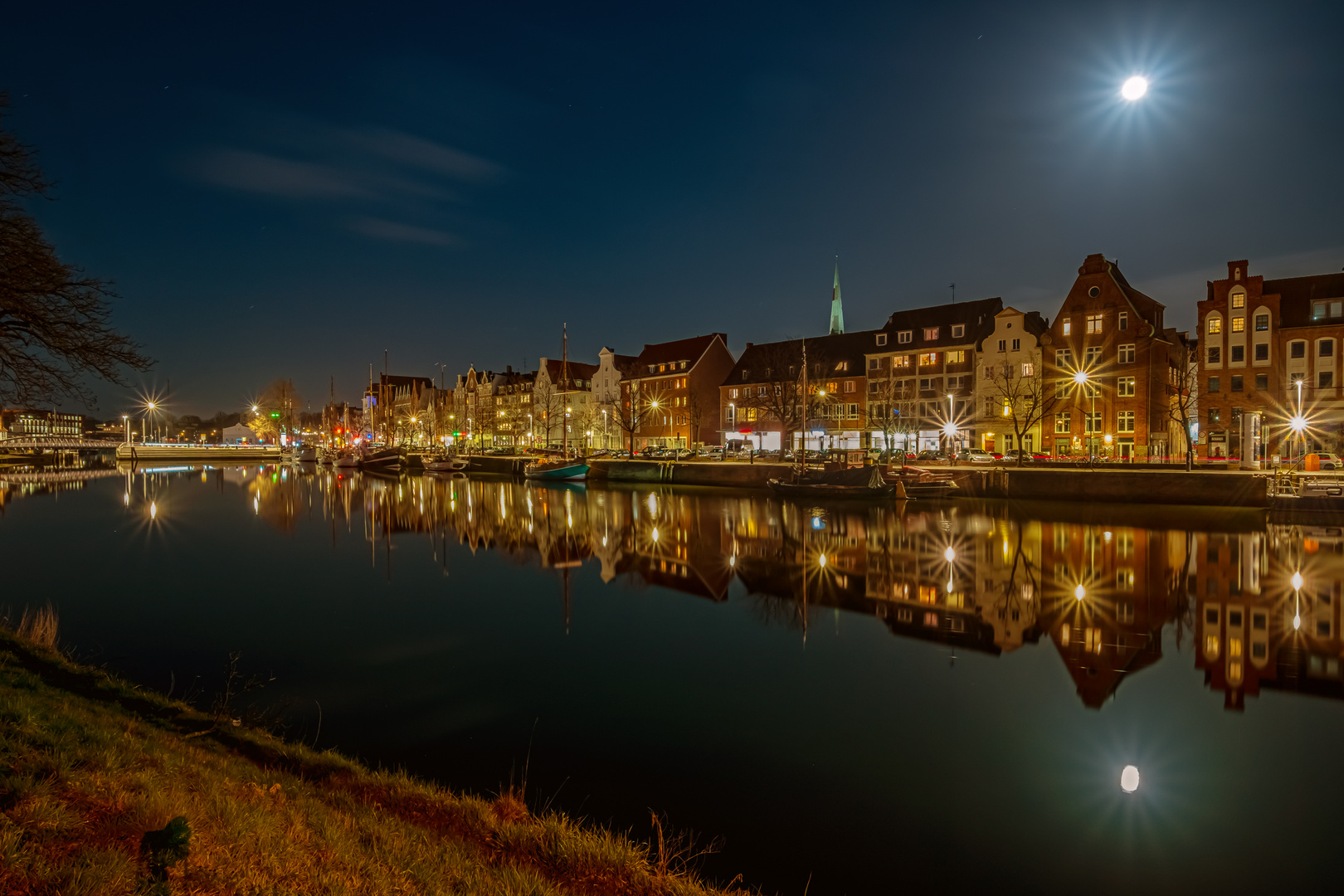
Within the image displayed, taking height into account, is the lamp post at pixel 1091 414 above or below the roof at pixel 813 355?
below

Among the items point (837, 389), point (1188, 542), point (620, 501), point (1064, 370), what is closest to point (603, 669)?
point (1188, 542)

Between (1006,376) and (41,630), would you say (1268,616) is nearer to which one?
(41,630)

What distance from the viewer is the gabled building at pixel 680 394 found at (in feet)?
268

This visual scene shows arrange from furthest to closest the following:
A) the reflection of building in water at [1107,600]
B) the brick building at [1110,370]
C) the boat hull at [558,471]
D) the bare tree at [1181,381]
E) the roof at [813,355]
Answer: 1. the roof at [813,355]
2. the boat hull at [558,471]
3. the brick building at [1110,370]
4. the bare tree at [1181,381]
5. the reflection of building in water at [1107,600]

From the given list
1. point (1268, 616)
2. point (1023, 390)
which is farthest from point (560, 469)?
point (1268, 616)

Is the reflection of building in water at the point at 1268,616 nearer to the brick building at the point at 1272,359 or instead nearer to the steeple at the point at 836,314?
the brick building at the point at 1272,359

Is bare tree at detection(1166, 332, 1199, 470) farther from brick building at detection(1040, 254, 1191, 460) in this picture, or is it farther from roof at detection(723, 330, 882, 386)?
roof at detection(723, 330, 882, 386)

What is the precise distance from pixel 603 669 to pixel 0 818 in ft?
27.1

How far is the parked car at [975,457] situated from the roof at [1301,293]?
2155cm

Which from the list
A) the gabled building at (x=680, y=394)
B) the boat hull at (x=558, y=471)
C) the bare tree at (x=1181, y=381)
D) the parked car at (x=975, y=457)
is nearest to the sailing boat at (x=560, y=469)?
the boat hull at (x=558, y=471)

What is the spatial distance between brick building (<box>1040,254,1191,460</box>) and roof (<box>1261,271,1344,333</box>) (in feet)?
22.1

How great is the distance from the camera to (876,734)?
896 centimetres

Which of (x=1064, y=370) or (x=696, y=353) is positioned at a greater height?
(x=696, y=353)

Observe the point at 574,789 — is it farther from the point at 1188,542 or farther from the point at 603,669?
the point at 1188,542
